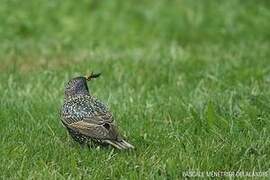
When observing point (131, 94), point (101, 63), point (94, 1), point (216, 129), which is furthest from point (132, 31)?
point (216, 129)

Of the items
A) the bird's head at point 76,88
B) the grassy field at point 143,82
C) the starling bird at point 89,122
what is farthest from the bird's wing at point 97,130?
the bird's head at point 76,88

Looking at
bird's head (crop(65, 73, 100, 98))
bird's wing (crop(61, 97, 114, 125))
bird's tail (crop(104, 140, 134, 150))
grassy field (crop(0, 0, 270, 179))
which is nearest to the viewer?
grassy field (crop(0, 0, 270, 179))

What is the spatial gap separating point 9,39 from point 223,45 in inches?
116

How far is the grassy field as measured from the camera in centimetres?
557

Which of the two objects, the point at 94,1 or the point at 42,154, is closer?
the point at 42,154

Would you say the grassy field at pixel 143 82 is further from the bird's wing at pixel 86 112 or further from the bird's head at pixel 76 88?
the bird's head at pixel 76 88

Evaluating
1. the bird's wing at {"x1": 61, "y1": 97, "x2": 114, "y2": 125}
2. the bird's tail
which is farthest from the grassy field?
the bird's wing at {"x1": 61, "y1": 97, "x2": 114, "y2": 125}

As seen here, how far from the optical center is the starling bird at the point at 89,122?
18.7 feet

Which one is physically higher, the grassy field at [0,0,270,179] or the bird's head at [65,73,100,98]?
the bird's head at [65,73,100,98]

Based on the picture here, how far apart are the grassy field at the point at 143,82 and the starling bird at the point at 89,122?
9cm

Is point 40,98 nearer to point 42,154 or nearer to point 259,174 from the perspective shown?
point 42,154

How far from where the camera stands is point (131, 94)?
7.67 meters

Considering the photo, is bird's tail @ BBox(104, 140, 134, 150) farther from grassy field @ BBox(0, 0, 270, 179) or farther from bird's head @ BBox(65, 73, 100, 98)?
bird's head @ BBox(65, 73, 100, 98)

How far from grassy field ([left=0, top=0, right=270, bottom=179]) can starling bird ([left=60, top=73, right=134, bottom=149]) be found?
0.09 m
